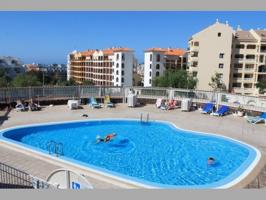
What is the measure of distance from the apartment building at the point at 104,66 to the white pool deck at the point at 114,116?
62479 mm

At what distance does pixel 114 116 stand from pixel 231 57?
44.1 m

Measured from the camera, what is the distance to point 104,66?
91.5 metres

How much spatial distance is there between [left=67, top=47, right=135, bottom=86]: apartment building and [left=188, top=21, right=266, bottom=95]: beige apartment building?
27902mm

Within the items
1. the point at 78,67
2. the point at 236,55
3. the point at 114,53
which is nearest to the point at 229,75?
the point at 236,55

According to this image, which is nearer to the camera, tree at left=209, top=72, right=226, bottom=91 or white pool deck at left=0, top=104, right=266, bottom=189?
white pool deck at left=0, top=104, right=266, bottom=189

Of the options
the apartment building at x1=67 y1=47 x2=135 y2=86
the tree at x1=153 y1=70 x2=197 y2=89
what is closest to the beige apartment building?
the tree at x1=153 y1=70 x2=197 y2=89

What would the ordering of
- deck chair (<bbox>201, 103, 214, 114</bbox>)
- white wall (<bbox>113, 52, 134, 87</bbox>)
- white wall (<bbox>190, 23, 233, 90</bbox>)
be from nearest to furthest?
deck chair (<bbox>201, 103, 214, 114</bbox>)
white wall (<bbox>190, 23, 233, 90</bbox>)
white wall (<bbox>113, 52, 134, 87</bbox>)

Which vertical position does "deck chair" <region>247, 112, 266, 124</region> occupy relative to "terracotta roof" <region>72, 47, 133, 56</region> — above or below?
below

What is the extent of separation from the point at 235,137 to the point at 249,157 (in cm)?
289

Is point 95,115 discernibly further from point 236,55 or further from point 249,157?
point 236,55

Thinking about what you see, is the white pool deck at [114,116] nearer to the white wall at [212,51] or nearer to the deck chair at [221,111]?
the deck chair at [221,111]

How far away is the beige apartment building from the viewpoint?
56.0 metres

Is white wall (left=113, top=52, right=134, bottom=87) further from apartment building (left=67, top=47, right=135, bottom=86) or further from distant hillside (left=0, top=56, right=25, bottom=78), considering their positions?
distant hillside (left=0, top=56, right=25, bottom=78)

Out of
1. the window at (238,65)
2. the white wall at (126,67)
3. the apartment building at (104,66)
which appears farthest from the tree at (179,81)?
the apartment building at (104,66)
